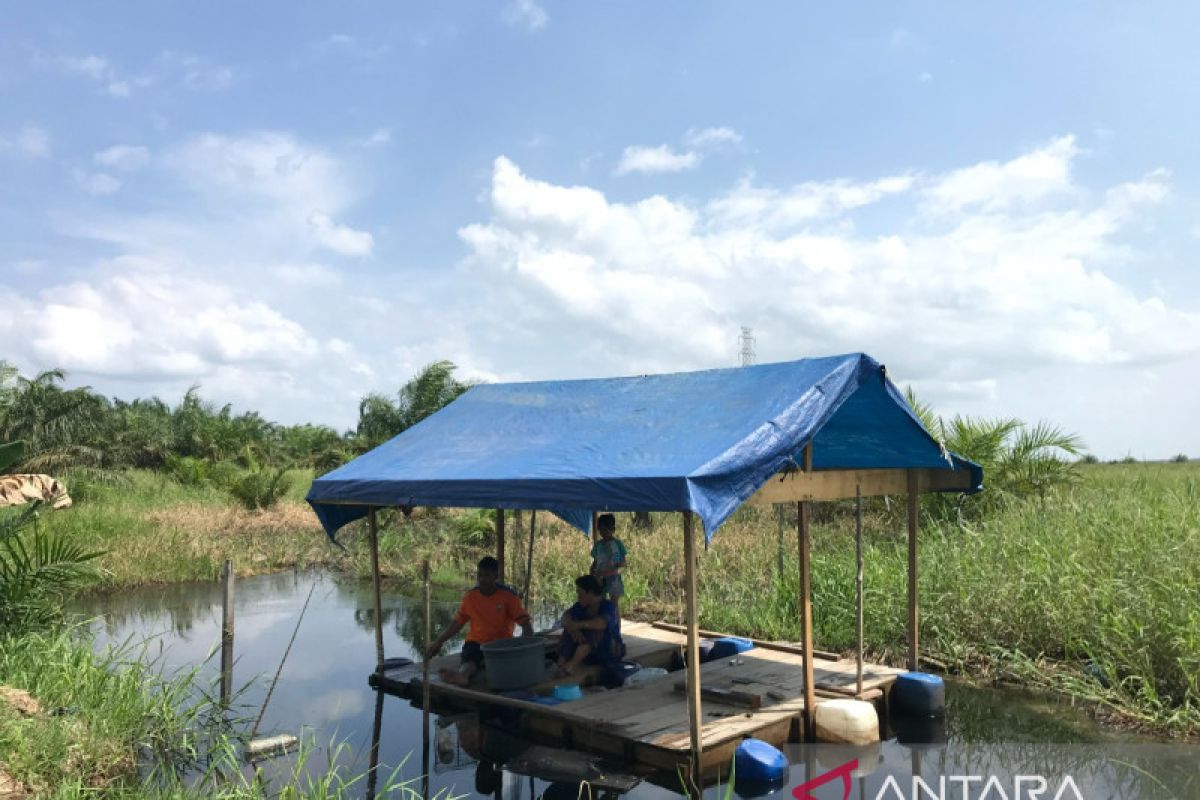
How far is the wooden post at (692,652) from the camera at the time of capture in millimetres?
6242

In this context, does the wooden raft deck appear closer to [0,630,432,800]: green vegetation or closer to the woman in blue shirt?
the woman in blue shirt

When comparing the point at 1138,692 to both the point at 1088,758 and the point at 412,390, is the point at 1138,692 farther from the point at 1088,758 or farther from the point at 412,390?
the point at 412,390

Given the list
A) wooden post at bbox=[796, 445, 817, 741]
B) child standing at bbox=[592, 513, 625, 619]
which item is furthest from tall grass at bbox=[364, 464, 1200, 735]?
child standing at bbox=[592, 513, 625, 619]

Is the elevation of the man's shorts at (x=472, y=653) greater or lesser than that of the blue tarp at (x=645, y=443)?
lesser

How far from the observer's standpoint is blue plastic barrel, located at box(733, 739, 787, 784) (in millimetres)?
6477

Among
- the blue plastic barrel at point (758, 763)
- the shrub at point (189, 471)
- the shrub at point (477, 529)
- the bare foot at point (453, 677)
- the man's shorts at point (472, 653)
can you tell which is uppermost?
the shrub at point (189, 471)

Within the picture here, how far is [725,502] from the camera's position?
629 centimetres

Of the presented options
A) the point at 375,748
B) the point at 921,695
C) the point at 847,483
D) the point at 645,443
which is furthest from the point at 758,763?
the point at 375,748

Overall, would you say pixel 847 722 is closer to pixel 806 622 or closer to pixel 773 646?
pixel 806 622

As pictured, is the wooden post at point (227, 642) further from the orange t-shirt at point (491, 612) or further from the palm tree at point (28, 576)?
the orange t-shirt at point (491, 612)

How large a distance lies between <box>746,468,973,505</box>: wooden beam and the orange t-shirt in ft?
8.82

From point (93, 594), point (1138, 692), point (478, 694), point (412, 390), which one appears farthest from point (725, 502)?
point (412, 390)

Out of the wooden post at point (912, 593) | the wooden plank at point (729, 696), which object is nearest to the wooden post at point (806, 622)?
the wooden plank at point (729, 696)

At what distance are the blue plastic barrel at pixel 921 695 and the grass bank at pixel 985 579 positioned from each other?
1.45 m
